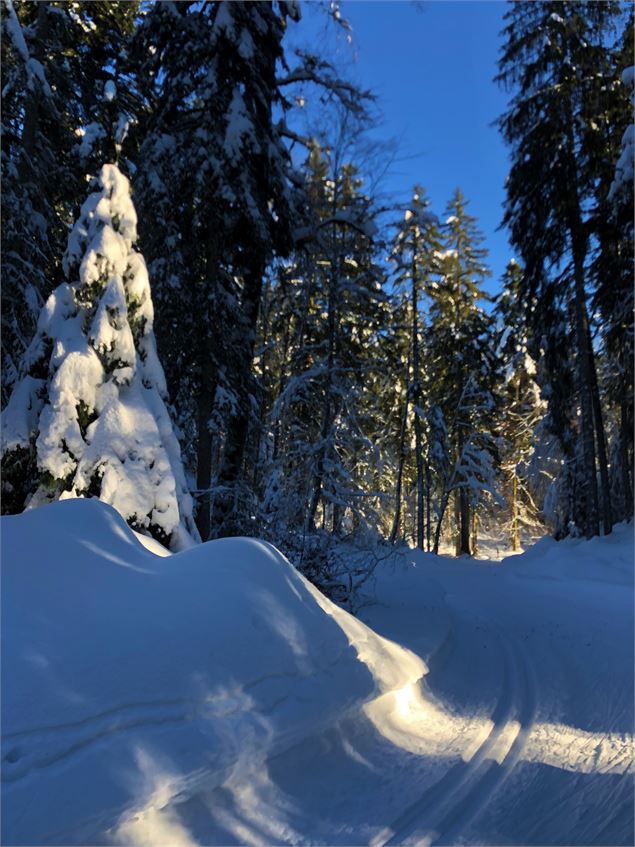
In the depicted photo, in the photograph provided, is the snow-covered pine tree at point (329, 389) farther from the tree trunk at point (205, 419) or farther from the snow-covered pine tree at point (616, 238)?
the snow-covered pine tree at point (616, 238)

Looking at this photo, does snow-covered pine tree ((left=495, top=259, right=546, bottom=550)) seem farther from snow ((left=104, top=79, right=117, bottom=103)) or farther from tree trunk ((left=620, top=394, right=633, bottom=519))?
snow ((left=104, top=79, right=117, bottom=103))

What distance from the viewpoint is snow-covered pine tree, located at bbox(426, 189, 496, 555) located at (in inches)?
829

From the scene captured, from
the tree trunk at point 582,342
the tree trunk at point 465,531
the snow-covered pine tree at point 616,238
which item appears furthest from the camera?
the tree trunk at point 465,531

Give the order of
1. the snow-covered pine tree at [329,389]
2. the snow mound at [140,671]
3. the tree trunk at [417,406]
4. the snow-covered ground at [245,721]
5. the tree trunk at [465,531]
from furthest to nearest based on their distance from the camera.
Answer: the tree trunk at [465,531], the tree trunk at [417,406], the snow-covered pine tree at [329,389], the snow-covered ground at [245,721], the snow mound at [140,671]

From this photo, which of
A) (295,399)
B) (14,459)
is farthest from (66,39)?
(14,459)

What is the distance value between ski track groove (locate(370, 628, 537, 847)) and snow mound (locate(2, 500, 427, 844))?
31.5 inches

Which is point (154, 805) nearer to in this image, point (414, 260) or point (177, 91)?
point (177, 91)

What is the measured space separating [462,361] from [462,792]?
20432mm

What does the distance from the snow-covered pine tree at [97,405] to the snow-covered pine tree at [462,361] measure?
52.9ft

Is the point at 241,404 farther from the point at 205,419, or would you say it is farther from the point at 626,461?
the point at 626,461

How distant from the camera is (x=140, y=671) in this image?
300cm

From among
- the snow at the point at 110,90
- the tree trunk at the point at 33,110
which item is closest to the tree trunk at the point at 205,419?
the snow at the point at 110,90

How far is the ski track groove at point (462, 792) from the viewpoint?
2.82 meters

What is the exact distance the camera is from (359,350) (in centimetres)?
1462
